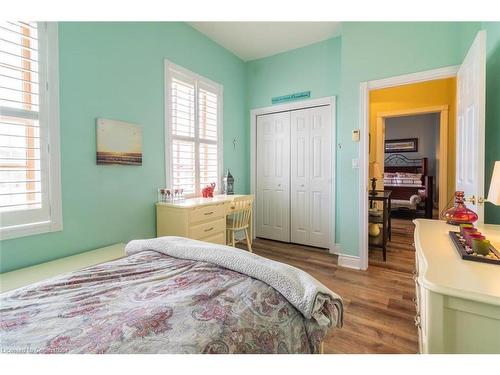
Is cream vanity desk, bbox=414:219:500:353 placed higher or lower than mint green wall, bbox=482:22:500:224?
lower

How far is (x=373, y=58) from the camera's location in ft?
9.19

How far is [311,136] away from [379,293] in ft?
7.24

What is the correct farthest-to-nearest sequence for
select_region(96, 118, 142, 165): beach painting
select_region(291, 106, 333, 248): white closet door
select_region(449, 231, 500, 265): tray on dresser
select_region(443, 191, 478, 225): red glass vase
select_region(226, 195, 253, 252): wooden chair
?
select_region(291, 106, 333, 248): white closet door → select_region(226, 195, 253, 252): wooden chair → select_region(96, 118, 142, 165): beach painting → select_region(443, 191, 478, 225): red glass vase → select_region(449, 231, 500, 265): tray on dresser

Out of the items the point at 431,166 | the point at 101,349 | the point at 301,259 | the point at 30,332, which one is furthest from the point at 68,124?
the point at 431,166

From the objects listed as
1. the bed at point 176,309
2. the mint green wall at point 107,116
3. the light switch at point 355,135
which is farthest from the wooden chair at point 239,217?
the bed at point 176,309

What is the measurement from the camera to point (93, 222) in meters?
2.18

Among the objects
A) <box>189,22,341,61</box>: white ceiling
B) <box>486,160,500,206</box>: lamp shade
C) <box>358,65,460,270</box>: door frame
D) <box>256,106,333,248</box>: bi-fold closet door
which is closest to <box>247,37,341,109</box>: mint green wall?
<box>189,22,341,61</box>: white ceiling

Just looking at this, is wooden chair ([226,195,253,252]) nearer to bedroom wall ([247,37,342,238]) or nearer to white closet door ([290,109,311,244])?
white closet door ([290,109,311,244])

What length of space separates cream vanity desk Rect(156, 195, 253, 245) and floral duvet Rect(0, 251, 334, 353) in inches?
48.3

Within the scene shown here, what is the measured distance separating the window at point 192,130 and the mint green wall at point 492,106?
112 inches

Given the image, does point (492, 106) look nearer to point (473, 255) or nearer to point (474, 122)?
point (474, 122)

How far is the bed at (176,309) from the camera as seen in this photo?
0.77 meters

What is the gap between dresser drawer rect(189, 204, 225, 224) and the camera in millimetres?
2575

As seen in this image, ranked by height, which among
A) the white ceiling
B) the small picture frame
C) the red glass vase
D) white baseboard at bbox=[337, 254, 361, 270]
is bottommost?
white baseboard at bbox=[337, 254, 361, 270]
